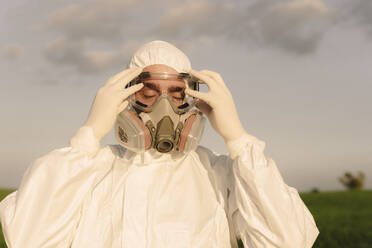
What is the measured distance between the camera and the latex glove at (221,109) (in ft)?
8.46

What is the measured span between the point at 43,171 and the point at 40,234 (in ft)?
1.25

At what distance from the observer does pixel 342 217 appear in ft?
30.3

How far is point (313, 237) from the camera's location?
265 cm

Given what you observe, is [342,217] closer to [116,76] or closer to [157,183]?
[157,183]

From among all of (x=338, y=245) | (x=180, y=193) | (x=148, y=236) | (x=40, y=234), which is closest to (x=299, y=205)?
(x=180, y=193)

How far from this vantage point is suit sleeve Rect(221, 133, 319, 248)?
238cm

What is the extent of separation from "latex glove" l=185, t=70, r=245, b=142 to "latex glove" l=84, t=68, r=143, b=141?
401 millimetres

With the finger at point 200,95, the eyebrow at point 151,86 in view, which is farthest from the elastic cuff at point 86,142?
the finger at point 200,95

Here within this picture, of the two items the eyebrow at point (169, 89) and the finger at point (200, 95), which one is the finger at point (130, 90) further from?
the finger at point (200, 95)

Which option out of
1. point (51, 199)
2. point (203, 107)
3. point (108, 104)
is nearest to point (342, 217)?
point (203, 107)

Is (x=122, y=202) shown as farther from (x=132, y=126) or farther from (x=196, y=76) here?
(x=196, y=76)

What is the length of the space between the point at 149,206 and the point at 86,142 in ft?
1.90

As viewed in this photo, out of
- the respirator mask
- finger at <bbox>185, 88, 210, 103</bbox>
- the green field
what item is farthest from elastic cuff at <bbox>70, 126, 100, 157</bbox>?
the green field

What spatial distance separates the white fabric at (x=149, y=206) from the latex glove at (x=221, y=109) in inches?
3.9
